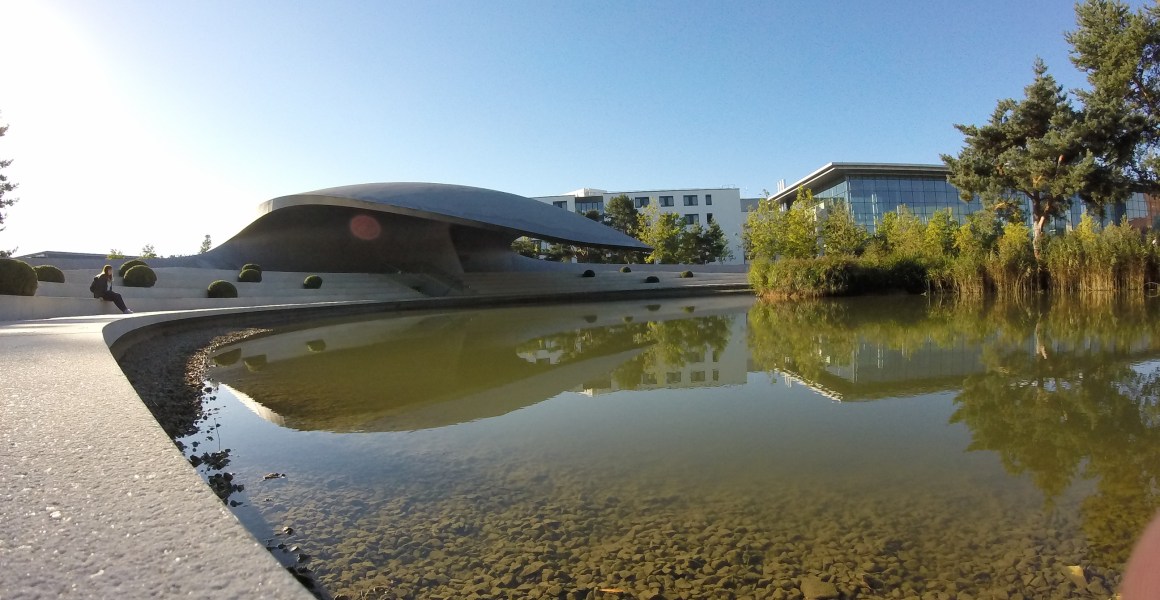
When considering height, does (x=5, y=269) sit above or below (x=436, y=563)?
above

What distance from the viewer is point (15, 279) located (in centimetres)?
1097

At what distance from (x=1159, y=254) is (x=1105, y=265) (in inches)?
39.9

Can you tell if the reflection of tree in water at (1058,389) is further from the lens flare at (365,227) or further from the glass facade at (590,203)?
the glass facade at (590,203)

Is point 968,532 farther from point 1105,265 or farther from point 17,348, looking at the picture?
point 1105,265

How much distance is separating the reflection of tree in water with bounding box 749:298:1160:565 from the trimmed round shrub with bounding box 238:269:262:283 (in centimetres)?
1643

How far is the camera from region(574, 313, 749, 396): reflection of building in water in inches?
208

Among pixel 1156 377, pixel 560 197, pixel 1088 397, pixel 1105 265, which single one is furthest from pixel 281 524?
pixel 560 197

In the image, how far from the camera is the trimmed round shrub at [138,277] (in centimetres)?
1608

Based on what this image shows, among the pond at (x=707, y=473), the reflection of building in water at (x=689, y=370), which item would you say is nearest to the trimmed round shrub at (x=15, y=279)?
the pond at (x=707, y=473)

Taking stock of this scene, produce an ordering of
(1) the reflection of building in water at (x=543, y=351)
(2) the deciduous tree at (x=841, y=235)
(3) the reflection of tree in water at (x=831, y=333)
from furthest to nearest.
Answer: (2) the deciduous tree at (x=841, y=235) → (1) the reflection of building in water at (x=543, y=351) → (3) the reflection of tree in water at (x=831, y=333)

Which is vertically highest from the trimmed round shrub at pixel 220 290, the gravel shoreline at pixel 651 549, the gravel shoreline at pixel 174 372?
the trimmed round shrub at pixel 220 290

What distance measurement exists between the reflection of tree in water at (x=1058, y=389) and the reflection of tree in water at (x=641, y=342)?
2.27ft

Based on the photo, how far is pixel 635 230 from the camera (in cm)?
4900

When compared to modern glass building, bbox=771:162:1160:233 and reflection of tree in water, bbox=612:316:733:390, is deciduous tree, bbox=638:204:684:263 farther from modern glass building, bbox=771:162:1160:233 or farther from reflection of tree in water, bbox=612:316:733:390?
reflection of tree in water, bbox=612:316:733:390
